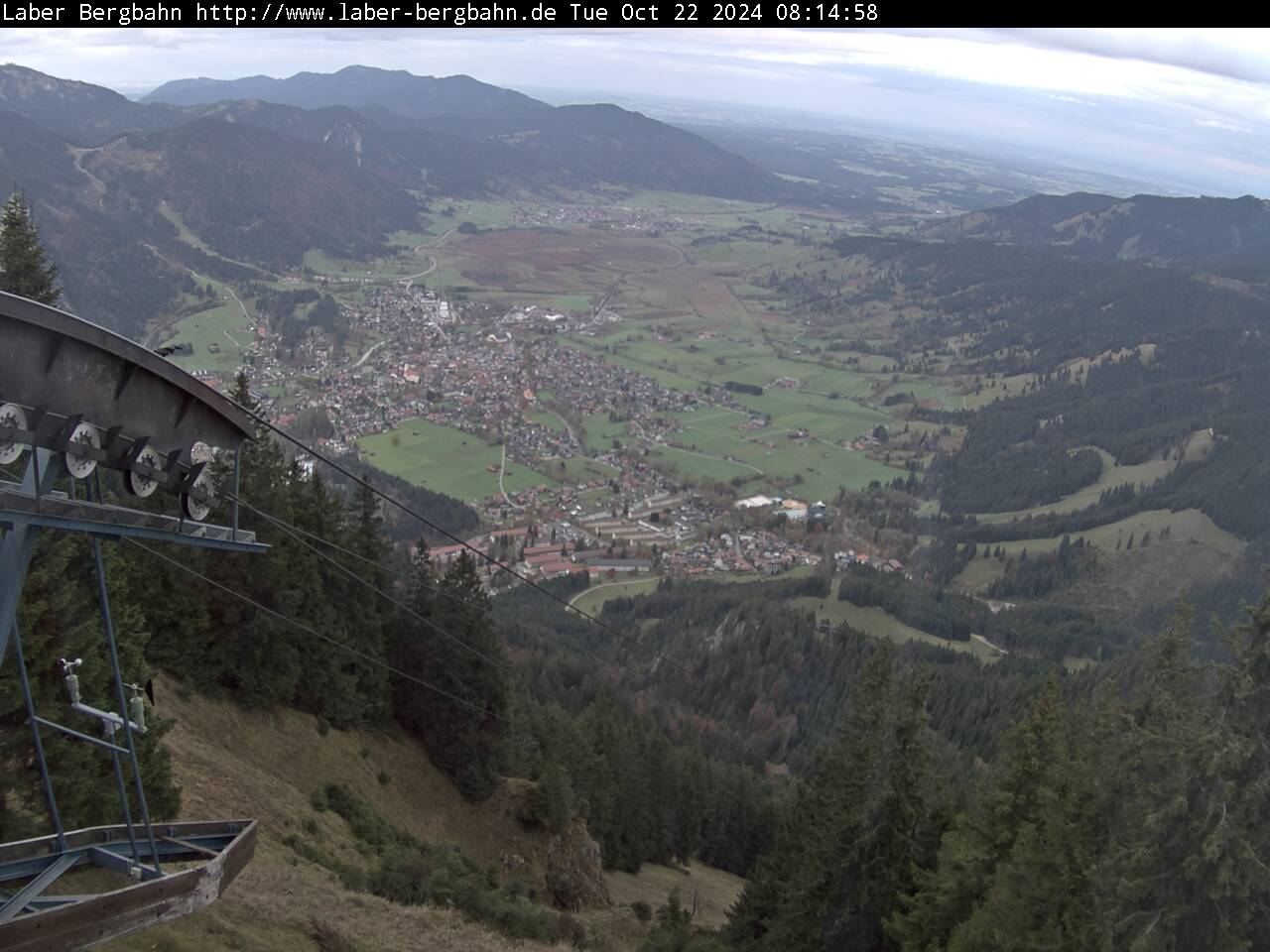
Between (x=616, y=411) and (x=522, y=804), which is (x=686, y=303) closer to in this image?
(x=616, y=411)

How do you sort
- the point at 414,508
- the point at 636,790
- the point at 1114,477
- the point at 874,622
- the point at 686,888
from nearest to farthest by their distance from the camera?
the point at 686,888 → the point at 636,790 → the point at 874,622 → the point at 414,508 → the point at 1114,477

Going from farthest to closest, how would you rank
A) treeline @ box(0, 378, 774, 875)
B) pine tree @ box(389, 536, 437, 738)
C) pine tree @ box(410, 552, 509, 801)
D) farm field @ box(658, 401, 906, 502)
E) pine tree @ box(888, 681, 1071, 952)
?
1. farm field @ box(658, 401, 906, 502)
2. pine tree @ box(389, 536, 437, 738)
3. pine tree @ box(410, 552, 509, 801)
4. pine tree @ box(888, 681, 1071, 952)
5. treeline @ box(0, 378, 774, 875)

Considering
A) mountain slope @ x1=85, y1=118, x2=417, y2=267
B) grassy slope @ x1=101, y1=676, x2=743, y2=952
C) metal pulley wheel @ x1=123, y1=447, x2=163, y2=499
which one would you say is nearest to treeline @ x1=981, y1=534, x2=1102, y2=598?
grassy slope @ x1=101, y1=676, x2=743, y2=952

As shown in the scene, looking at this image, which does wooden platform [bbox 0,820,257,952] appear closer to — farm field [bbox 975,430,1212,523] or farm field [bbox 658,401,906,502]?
farm field [bbox 658,401,906,502]

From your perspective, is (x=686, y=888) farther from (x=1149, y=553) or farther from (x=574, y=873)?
(x=1149, y=553)

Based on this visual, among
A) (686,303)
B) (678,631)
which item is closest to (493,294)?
(686,303)

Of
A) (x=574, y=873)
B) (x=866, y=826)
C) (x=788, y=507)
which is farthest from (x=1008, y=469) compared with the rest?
(x=866, y=826)

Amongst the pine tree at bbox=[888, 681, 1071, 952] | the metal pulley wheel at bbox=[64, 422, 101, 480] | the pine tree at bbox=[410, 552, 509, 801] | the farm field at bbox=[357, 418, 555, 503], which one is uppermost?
the metal pulley wheel at bbox=[64, 422, 101, 480]
